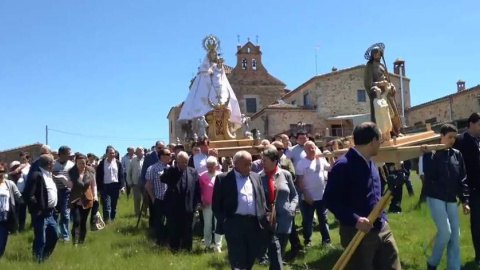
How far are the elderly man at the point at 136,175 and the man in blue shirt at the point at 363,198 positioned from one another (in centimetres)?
852

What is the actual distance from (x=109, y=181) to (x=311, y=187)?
529 cm

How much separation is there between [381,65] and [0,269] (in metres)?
7.72

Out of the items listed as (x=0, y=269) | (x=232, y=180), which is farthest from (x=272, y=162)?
(x=0, y=269)

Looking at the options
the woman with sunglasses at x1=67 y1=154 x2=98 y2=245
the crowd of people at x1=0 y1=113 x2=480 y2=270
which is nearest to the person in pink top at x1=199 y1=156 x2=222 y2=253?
the crowd of people at x1=0 y1=113 x2=480 y2=270

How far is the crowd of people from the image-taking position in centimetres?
498

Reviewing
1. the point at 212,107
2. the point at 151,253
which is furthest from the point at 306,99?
the point at 151,253

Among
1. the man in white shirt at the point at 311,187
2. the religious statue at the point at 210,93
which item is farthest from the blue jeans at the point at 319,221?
the religious statue at the point at 210,93

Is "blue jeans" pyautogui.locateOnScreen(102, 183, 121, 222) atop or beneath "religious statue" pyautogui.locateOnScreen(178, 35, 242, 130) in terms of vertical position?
beneath

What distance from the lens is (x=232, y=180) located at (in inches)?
268

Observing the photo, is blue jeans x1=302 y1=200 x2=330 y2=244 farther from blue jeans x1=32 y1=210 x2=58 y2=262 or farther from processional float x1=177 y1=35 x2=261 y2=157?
processional float x1=177 y1=35 x2=261 y2=157

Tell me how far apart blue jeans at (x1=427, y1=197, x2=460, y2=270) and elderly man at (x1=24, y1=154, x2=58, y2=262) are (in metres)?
5.57

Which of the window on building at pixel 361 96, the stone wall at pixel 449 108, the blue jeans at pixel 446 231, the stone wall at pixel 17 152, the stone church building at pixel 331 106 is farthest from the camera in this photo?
the window on building at pixel 361 96

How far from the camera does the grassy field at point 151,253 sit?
26.7ft

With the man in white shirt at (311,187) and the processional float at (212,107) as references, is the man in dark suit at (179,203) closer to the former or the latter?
the man in white shirt at (311,187)
